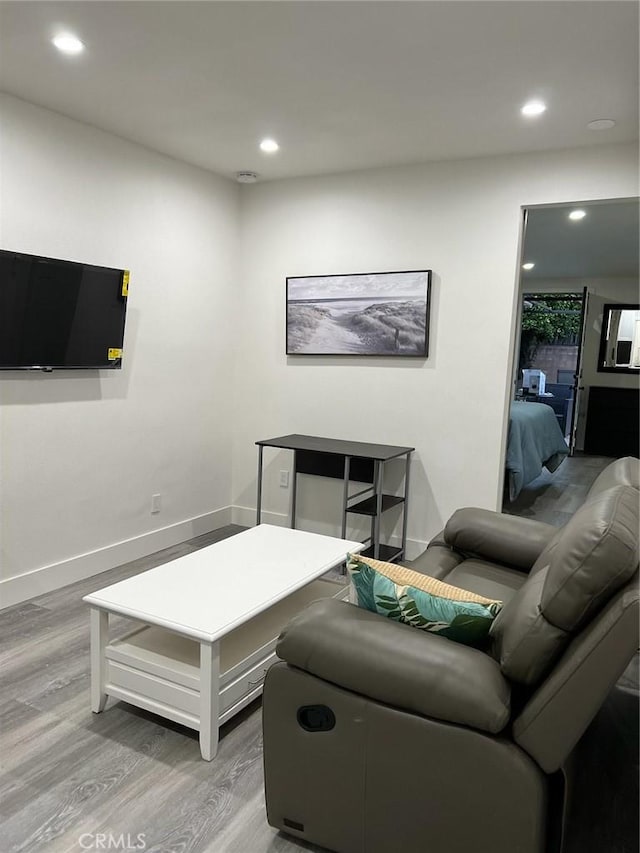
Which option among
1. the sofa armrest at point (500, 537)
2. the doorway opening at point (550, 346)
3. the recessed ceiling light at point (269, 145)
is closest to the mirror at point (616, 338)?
the doorway opening at point (550, 346)

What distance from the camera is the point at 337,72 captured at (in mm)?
2600

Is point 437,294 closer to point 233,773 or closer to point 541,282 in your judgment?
point 541,282

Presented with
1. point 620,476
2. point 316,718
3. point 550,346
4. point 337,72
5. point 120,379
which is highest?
point 337,72

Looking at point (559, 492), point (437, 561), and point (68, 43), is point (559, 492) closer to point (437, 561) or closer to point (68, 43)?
point (437, 561)

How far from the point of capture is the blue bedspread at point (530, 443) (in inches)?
172

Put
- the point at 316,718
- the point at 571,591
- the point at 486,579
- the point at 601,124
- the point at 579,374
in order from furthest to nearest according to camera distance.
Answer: the point at 579,374 → the point at 601,124 → the point at 486,579 → the point at 316,718 → the point at 571,591

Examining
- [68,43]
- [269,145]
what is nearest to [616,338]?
[269,145]

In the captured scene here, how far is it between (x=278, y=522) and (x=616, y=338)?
3.40 meters

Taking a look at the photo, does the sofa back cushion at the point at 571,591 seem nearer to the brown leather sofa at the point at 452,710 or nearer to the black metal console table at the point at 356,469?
the brown leather sofa at the point at 452,710

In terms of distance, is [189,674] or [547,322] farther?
[547,322]

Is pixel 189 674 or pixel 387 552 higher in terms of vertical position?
pixel 189 674

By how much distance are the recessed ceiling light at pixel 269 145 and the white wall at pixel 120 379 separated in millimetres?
681

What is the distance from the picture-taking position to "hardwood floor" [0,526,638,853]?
1765mm

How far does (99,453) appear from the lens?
3.67 metres
